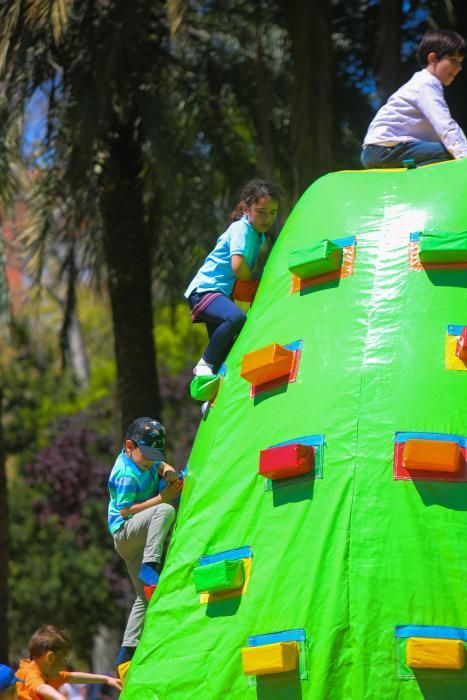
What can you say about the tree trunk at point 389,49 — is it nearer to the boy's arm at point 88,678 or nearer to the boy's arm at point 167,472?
the boy's arm at point 167,472

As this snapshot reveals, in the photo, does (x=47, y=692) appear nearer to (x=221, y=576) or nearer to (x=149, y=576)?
(x=149, y=576)

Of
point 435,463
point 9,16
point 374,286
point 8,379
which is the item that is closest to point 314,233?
point 374,286

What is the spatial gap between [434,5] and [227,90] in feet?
9.08

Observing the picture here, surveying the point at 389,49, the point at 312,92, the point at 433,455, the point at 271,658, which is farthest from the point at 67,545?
the point at 433,455

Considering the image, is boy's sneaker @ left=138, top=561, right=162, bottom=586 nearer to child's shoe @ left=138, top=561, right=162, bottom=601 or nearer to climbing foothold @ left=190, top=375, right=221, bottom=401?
child's shoe @ left=138, top=561, right=162, bottom=601

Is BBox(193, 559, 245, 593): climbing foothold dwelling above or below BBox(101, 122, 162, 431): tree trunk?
below

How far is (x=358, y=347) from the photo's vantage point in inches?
283

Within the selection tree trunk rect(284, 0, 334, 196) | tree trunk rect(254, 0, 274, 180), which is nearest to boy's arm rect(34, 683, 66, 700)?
tree trunk rect(284, 0, 334, 196)

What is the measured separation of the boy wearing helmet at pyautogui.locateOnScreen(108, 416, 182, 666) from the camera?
7.93 meters

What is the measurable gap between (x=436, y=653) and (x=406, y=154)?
3.63 meters

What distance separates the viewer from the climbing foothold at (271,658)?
6340 mm

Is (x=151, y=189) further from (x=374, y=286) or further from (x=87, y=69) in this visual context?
(x=374, y=286)

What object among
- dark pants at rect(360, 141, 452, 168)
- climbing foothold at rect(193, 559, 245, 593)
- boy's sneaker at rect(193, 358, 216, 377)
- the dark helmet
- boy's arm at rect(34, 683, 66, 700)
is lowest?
boy's arm at rect(34, 683, 66, 700)

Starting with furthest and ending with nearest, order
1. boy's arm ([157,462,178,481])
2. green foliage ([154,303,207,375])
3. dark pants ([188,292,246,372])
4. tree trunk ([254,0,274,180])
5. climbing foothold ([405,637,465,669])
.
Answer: green foliage ([154,303,207,375]), tree trunk ([254,0,274,180]), dark pants ([188,292,246,372]), boy's arm ([157,462,178,481]), climbing foothold ([405,637,465,669])
